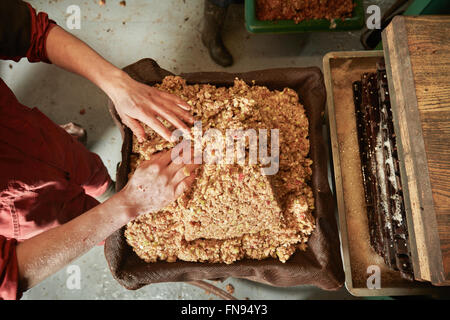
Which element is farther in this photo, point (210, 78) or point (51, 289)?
point (51, 289)

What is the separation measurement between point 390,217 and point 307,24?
1173 millimetres

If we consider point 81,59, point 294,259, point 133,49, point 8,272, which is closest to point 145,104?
point 81,59

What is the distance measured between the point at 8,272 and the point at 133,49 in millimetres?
1697

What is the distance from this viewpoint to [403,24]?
1.02 metres

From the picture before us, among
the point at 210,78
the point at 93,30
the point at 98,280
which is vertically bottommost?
the point at 98,280

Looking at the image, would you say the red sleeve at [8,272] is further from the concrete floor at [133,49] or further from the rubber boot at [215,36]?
the rubber boot at [215,36]

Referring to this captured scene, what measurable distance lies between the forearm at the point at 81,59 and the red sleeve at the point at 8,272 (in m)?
0.57

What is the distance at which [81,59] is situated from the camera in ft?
3.31

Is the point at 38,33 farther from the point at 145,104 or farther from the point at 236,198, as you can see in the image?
the point at 236,198

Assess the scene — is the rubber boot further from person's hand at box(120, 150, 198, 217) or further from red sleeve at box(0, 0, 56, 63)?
person's hand at box(120, 150, 198, 217)

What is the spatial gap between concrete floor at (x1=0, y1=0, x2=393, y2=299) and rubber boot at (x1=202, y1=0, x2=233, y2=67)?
2.5 inches
